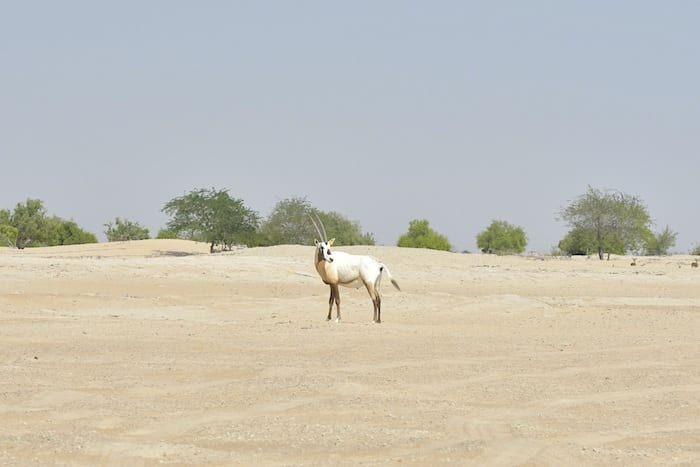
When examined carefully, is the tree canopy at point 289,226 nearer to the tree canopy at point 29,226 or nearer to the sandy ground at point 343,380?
the tree canopy at point 29,226

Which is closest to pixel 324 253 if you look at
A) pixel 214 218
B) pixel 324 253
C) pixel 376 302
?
pixel 324 253

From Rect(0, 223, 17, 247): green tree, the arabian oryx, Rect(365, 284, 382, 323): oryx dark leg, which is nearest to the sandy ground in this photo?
Rect(365, 284, 382, 323): oryx dark leg

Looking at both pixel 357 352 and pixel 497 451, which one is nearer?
pixel 497 451

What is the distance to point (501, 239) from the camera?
269ft

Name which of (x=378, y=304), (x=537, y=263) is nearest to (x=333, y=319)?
(x=378, y=304)

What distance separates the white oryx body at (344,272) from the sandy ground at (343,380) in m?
0.63

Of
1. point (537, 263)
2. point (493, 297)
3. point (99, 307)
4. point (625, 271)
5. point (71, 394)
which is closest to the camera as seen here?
point (71, 394)

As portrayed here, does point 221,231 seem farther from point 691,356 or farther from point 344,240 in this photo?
point 691,356

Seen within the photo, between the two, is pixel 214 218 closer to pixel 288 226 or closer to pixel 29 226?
pixel 288 226

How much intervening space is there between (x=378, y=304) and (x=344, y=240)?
56888mm

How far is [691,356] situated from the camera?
14172 millimetres

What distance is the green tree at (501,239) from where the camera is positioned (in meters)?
81.6

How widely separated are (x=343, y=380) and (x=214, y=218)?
137ft

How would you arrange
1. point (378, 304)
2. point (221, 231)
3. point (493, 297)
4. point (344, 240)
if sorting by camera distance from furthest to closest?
1. point (344, 240)
2. point (221, 231)
3. point (493, 297)
4. point (378, 304)
